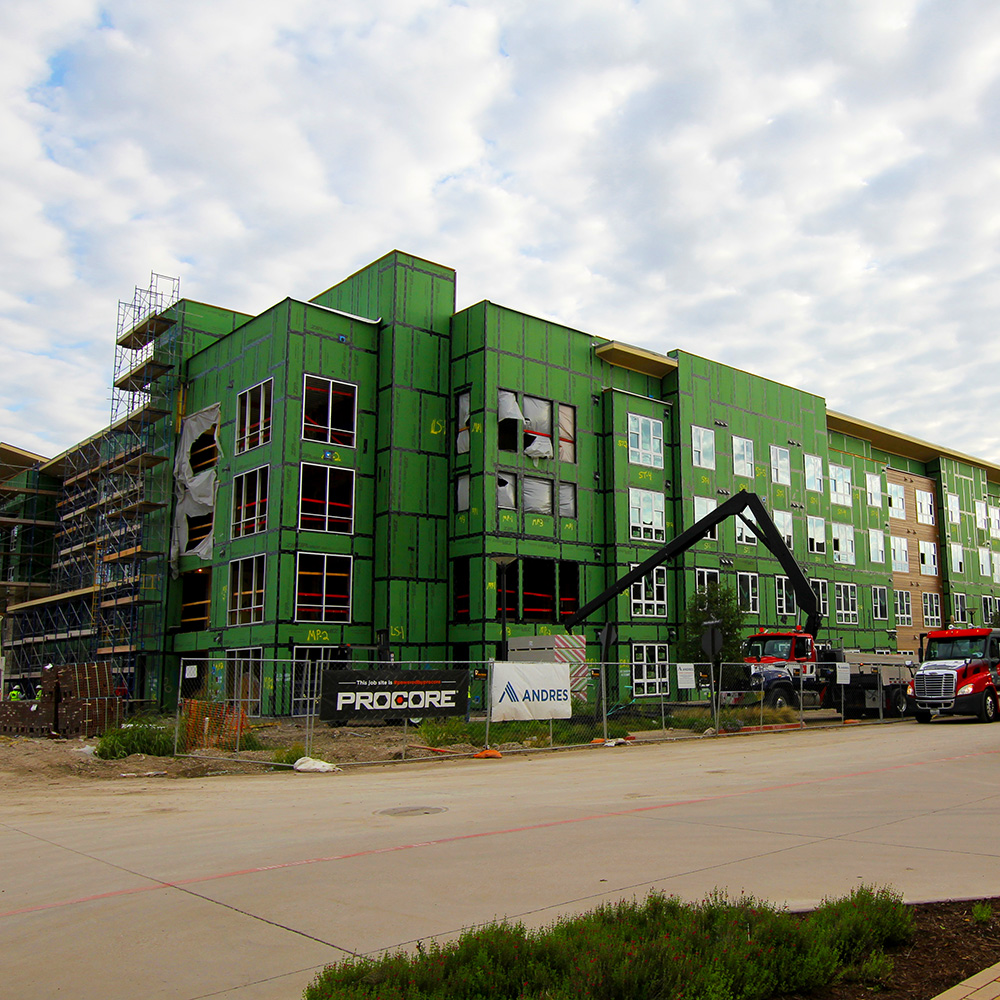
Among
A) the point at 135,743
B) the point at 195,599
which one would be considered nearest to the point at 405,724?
the point at 135,743

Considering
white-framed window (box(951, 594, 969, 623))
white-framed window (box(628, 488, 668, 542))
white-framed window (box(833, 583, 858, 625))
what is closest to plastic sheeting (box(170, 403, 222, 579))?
white-framed window (box(628, 488, 668, 542))

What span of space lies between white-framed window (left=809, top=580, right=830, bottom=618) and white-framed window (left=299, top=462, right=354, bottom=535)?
2668 cm

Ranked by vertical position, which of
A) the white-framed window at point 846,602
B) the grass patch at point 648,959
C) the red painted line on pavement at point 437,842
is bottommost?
the red painted line on pavement at point 437,842

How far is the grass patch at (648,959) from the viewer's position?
454 centimetres

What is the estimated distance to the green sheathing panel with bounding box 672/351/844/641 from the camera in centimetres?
4512

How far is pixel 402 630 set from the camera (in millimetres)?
36438

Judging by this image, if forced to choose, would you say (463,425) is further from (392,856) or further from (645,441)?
(392,856)

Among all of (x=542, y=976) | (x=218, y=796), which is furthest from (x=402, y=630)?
(x=542, y=976)

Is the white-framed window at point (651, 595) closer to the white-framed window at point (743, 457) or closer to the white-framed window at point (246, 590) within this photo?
the white-framed window at point (743, 457)

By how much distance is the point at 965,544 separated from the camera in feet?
223

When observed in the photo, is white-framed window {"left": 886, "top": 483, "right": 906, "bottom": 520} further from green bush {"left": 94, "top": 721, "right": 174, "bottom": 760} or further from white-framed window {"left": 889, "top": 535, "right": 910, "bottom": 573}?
green bush {"left": 94, "top": 721, "right": 174, "bottom": 760}

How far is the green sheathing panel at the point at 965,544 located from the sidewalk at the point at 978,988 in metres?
66.6

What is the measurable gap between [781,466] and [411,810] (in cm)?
4224

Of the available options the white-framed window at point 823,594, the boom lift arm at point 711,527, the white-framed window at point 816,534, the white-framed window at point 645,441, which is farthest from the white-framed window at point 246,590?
the white-framed window at point 816,534
